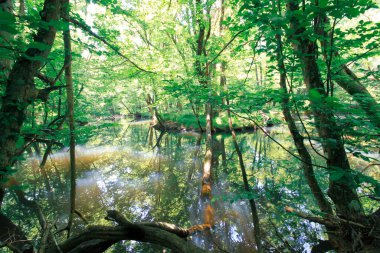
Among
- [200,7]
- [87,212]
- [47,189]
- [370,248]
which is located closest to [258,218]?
[370,248]

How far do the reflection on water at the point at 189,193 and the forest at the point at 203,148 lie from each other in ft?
0.18

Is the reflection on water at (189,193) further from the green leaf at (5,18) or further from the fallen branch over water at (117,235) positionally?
the green leaf at (5,18)

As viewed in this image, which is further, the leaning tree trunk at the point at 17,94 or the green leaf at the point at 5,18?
the leaning tree trunk at the point at 17,94

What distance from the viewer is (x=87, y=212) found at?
7062mm

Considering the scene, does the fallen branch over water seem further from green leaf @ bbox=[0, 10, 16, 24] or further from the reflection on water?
green leaf @ bbox=[0, 10, 16, 24]

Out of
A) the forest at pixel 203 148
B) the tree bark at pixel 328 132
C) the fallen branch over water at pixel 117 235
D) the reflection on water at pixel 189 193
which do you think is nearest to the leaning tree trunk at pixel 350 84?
the forest at pixel 203 148

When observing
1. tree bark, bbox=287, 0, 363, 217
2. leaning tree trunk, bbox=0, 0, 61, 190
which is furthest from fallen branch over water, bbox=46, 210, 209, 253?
tree bark, bbox=287, 0, 363, 217

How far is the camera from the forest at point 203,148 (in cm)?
218

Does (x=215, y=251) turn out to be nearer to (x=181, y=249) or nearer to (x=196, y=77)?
(x=181, y=249)

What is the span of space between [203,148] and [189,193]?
763cm

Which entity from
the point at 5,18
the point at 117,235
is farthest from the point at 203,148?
the point at 5,18

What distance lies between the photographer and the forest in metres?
2.18

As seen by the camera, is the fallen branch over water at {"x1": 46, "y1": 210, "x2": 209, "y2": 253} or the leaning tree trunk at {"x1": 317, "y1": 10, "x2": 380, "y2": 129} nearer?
the leaning tree trunk at {"x1": 317, "y1": 10, "x2": 380, "y2": 129}

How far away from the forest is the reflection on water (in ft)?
0.18
